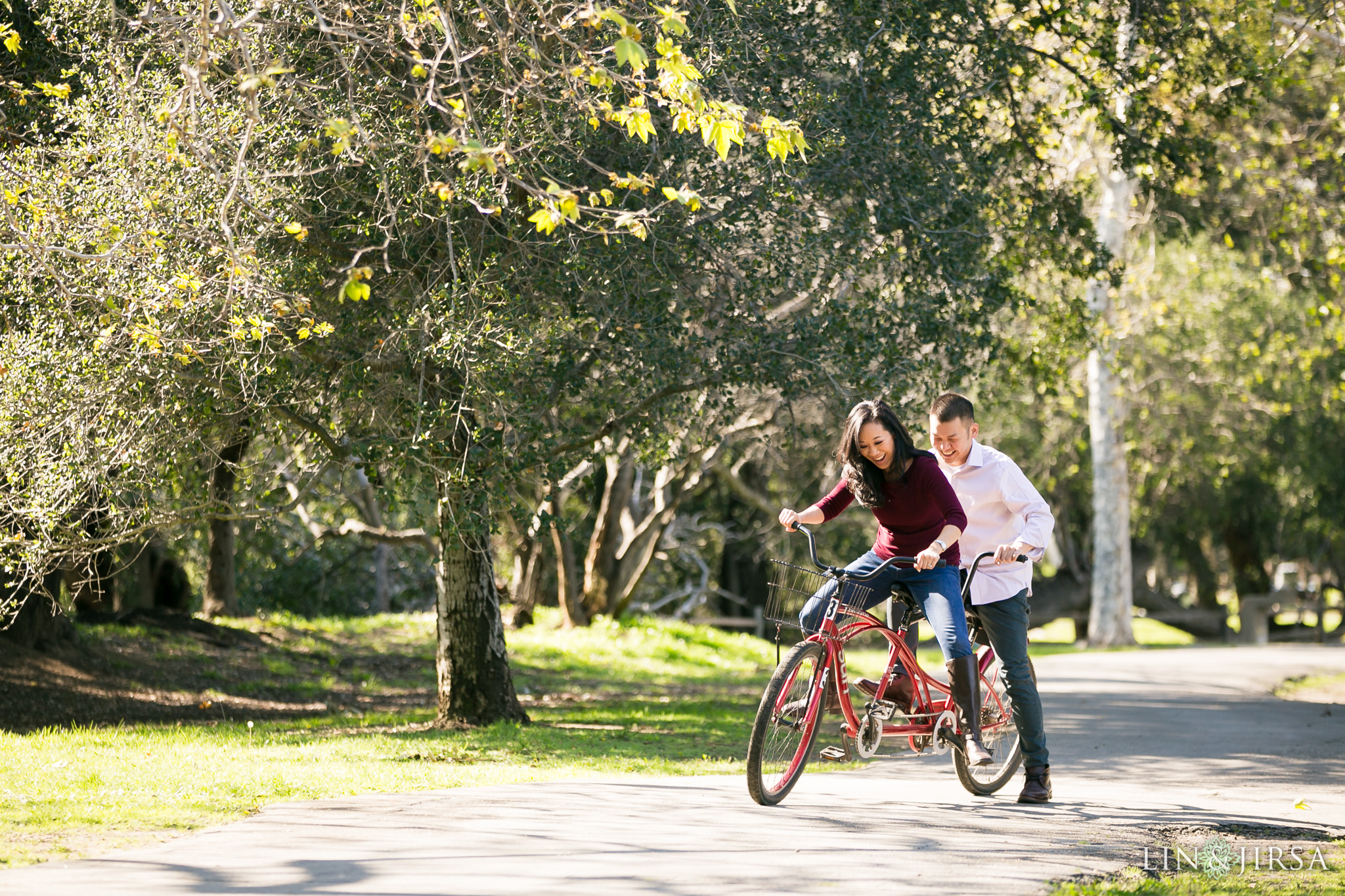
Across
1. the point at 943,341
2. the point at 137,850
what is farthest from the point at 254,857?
the point at 943,341

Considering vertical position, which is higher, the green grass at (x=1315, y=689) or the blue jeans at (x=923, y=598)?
the blue jeans at (x=923, y=598)

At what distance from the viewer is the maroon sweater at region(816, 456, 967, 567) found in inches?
244

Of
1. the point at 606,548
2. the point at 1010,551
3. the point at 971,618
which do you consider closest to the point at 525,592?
the point at 606,548

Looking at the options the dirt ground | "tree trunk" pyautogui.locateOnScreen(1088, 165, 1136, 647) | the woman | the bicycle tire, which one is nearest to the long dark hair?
the woman

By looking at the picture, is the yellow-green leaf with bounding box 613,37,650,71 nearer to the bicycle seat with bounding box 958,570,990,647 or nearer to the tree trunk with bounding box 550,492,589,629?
the bicycle seat with bounding box 958,570,990,647

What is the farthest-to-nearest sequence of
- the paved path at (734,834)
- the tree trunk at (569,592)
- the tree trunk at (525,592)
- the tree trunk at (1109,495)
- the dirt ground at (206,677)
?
the tree trunk at (1109,495), the tree trunk at (525,592), the tree trunk at (569,592), the dirt ground at (206,677), the paved path at (734,834)

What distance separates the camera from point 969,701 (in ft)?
20.8

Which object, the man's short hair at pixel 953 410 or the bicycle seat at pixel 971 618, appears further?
the bicycle seat at pixel 971 618

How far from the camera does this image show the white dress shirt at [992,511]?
6.54 metres

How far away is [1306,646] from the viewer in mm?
21047

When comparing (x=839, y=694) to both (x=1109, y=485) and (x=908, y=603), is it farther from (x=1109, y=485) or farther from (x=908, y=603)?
(x=1109, y=485)

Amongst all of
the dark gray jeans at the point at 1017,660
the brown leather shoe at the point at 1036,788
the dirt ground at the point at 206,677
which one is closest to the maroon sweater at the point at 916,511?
the dark gray jeans at the point at 1017,660

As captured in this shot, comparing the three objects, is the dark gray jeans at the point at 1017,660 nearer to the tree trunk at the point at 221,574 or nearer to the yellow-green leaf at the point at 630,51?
the yellow-green leaf at the point at 630,51

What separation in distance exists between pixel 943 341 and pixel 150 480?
6.17 metres
